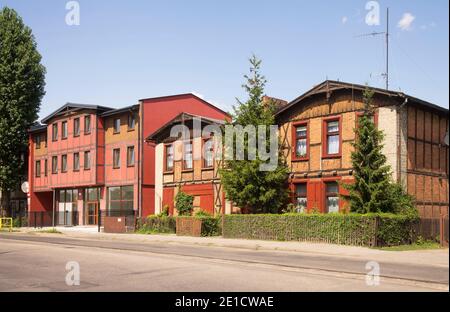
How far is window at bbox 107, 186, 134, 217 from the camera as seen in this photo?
132 feet

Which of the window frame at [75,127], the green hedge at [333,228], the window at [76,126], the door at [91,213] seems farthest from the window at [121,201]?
the green hedge at [333,228]

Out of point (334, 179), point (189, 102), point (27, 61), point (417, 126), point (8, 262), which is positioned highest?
point (27, 61)

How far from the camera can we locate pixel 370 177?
23.7 meters

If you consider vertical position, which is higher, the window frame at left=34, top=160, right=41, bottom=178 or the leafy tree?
the window frame at left=34, top=160, right=41, bottom=178

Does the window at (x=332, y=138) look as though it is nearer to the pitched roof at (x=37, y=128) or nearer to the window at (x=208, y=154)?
the window at (x=208, y=154)

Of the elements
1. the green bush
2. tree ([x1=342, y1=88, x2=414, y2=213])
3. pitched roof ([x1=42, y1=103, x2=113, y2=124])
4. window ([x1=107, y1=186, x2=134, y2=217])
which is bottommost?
the green bush

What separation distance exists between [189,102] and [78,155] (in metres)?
10.4

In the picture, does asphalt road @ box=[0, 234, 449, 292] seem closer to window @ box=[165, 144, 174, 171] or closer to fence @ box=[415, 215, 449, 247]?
fence @ box=[415, 215, 449, 247]

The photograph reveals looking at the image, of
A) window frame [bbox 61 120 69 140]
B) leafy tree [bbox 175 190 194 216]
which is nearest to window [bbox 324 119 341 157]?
leafy tree [bbox 175 190 194 216]

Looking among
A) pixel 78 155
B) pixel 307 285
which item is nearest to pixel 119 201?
pixel 78 155

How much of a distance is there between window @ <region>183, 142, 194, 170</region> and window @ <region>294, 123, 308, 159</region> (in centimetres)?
854

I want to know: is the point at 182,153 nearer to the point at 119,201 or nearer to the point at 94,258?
the point at 119,201

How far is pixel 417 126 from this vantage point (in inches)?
1077

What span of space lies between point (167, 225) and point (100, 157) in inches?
499
